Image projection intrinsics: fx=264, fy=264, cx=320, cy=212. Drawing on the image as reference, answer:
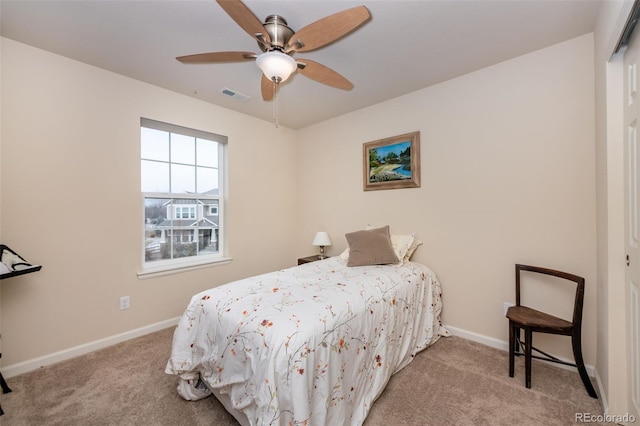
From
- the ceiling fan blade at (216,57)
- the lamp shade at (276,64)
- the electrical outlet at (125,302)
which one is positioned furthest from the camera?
the electrical outlet at (125,302)

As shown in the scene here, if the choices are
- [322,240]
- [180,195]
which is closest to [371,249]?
[322,240]

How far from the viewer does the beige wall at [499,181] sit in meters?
2.01

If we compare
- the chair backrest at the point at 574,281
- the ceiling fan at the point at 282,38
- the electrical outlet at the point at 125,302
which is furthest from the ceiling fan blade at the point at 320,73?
the electrical outlet at the point at 125,302

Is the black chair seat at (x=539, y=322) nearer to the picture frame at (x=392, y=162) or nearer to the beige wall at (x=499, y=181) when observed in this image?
the beige wall at (x=499, y=181)

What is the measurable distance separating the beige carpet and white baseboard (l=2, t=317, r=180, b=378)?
74mm

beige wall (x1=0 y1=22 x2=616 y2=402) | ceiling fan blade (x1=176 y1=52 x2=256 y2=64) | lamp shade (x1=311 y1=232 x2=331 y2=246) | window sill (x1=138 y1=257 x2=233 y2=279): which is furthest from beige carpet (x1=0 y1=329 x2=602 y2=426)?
ceiling fan blade (x1=176 y1=52 x2=256 y2=64)

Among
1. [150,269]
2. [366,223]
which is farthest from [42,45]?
[366,223]

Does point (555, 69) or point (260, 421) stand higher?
point (555, 69)

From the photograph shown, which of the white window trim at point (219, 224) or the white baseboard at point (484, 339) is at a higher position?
the white window trim at point (219, 224)

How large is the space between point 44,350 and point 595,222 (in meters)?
4.43

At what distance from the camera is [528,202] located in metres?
2.22

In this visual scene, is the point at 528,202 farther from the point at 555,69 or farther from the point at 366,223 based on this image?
the point at 366,223

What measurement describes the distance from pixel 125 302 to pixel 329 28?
116 inches

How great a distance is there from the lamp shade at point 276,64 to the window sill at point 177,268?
230 centimetres
